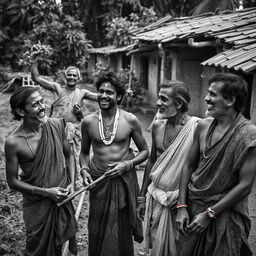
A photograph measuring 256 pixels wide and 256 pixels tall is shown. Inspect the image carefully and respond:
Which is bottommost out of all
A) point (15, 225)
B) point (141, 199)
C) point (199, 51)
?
point (15, 225)

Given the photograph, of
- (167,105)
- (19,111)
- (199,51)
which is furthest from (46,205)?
(199,51)

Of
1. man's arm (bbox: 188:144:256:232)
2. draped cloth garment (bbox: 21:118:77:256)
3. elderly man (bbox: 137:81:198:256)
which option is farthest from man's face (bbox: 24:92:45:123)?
man's arm (bbox: 188:144:256:232)

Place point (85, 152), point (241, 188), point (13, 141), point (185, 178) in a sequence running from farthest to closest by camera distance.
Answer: point (85, 152), point (13, 141), point (185, 178), point (241, 188)

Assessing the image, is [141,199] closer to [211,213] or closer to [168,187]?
[168,187]

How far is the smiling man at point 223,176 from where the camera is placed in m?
2.18

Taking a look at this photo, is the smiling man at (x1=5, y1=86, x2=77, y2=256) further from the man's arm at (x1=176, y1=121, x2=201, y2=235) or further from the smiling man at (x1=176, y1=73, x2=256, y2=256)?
the smiling man at (x1=176, y1=73, x2=256, y2=256)

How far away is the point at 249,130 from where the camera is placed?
2.16 meters

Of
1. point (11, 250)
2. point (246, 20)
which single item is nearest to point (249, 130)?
point (11, 250)

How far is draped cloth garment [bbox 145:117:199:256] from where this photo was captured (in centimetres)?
276

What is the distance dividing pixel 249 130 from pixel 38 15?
16496mm

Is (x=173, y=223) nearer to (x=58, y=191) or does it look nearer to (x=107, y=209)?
(x=107, y=209)

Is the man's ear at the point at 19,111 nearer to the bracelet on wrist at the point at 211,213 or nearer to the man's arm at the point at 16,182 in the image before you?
the man's arm at the point at 16,182

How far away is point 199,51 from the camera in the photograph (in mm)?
10297

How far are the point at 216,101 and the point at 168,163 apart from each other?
30.1 inches
